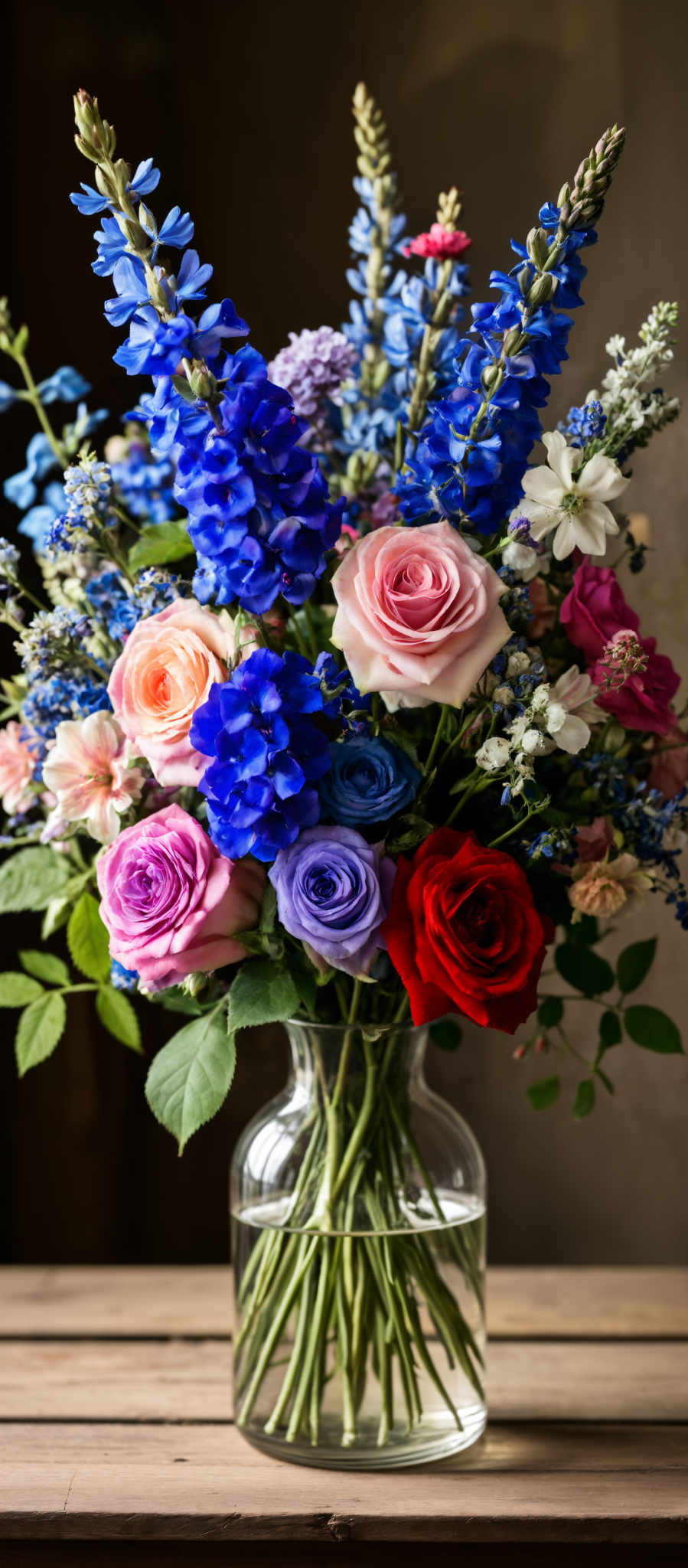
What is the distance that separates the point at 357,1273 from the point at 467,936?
272 mm

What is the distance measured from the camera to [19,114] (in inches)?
51.1

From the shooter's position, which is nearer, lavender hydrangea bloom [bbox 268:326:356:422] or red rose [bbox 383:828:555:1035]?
red rose [bbox 383:828:555:1035]

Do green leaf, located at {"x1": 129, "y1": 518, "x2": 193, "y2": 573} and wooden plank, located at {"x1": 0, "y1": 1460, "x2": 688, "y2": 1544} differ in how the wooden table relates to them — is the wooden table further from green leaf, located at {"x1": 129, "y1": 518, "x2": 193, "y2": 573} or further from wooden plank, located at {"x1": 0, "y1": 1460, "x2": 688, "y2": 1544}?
green leaf, located at {"x1": 129, "y1": 518, "x2": 193, "y2": 573}

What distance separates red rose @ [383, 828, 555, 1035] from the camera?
0.69m

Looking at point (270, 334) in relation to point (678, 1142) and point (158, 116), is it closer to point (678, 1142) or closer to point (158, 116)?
point (158, 116)

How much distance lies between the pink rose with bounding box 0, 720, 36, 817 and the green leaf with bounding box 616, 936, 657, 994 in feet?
1.52

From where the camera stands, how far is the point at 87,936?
0.88 metres

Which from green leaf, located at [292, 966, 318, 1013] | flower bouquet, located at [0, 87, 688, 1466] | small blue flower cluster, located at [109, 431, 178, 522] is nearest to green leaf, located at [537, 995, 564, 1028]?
flower bouquet, located at [0, 87, 688, 1466]

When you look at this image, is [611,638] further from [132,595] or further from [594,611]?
[132,595]

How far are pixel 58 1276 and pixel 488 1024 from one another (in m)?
0.70

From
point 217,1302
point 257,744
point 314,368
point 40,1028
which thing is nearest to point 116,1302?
point 217,1302

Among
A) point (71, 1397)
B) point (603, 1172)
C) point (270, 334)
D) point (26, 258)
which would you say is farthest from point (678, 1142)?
point (26, 258)

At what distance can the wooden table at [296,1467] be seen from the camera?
30.2 inches

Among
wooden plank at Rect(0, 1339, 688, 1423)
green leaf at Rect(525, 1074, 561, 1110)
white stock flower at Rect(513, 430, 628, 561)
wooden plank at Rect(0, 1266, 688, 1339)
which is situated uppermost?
white stock flower at Rect(513, 430, 628, 561)
